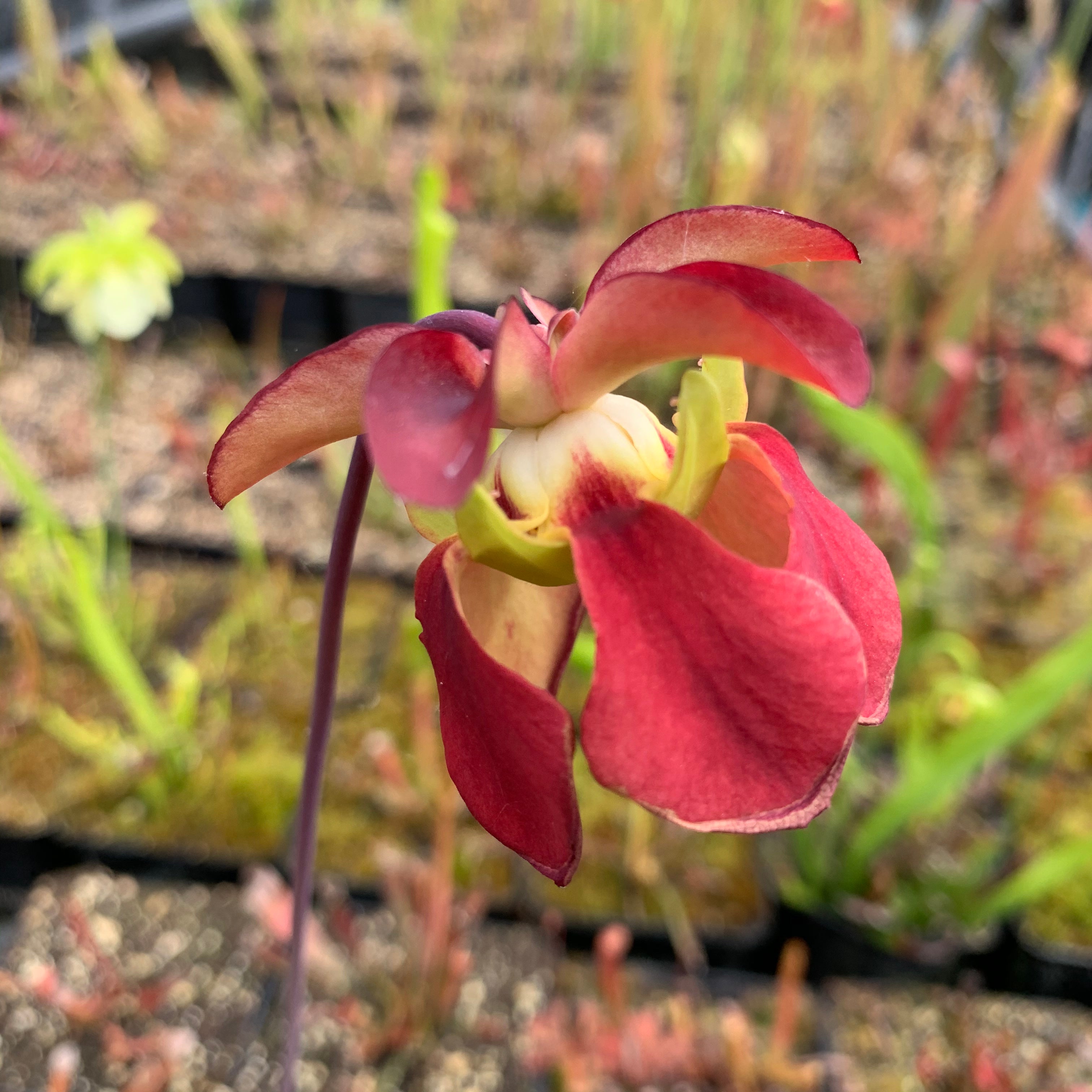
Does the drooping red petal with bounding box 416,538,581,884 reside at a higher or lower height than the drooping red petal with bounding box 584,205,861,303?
lower

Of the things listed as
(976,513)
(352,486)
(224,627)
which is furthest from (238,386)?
(352,486)

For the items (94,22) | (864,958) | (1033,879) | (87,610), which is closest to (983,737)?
(1033,879)

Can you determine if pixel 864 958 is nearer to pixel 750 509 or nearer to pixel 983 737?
pixel 983 737

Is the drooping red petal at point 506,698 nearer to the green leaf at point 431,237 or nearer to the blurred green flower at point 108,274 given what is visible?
the green leaf at point 431,237

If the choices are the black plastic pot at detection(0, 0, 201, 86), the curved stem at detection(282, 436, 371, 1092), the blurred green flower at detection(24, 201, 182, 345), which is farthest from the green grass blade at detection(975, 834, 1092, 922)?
the black plastic pot at detection(0, 0, 201, 86)

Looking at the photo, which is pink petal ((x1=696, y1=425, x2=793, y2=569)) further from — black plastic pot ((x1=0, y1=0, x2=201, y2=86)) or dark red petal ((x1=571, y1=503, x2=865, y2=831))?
black plastic pot ((x1=0, y1=0, x2=201, y2=86))
